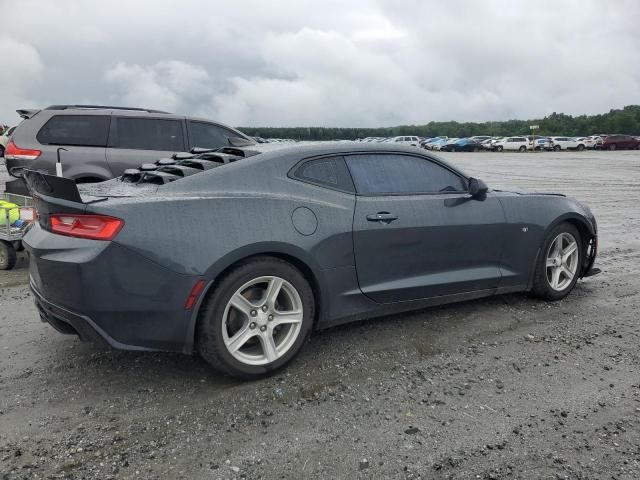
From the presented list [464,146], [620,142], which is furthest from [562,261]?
[620,142]

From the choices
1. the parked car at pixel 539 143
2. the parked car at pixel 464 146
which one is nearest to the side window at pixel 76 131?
the parked car at pixel 464 146

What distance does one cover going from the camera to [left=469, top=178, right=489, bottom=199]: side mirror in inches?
178

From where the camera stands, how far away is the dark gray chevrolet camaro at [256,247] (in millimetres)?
3088

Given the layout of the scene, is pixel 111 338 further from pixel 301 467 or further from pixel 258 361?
pixel 301 467

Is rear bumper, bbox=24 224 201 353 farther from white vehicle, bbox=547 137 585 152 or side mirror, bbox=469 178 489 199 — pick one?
white vehicle, bbox=547 137 585 152

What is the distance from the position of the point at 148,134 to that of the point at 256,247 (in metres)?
5.39

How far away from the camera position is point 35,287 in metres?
3.44

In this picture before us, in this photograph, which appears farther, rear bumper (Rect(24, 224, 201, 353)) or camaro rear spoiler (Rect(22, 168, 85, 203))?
camaro rear spoiler (Rect(22, 168, 85, 203))

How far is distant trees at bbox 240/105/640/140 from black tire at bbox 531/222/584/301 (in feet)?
220

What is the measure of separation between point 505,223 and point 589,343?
1147 millimetres

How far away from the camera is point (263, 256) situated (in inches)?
134

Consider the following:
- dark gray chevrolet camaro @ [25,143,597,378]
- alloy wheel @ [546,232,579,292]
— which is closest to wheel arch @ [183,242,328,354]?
dark gray chevrolet camaro @ [25,143,597,378]

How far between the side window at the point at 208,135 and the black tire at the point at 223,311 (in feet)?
17.4

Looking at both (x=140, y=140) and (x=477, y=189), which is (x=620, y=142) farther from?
(x=477, y=189)
